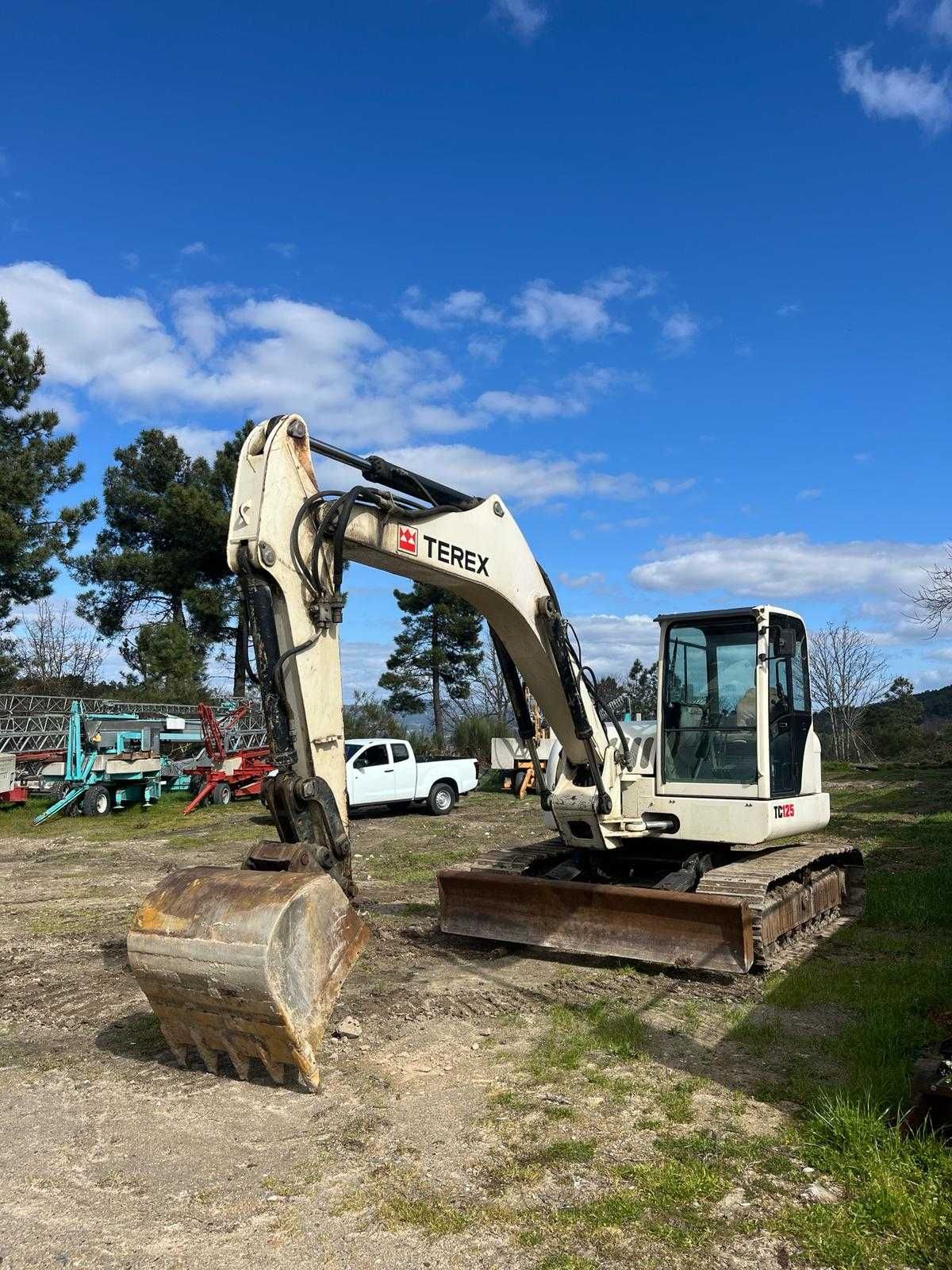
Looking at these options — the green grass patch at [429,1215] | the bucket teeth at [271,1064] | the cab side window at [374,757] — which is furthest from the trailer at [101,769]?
the green grass patch at [429,1215]

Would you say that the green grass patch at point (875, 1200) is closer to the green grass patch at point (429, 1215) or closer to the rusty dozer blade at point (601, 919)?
the green grass patch at point (429, 1215)

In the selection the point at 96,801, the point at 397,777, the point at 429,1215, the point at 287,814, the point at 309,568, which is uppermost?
the point at 309,568

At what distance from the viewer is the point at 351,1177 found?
415cm

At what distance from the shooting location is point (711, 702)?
321 inches

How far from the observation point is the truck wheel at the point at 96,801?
20.5 metres

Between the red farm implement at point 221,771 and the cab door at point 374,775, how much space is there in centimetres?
284

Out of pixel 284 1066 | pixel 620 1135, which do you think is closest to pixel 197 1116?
pixel 284 1066

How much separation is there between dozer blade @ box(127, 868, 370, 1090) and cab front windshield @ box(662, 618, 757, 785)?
3745mm

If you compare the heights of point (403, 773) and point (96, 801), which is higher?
point (403, 773)

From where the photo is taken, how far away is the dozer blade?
4734 mm

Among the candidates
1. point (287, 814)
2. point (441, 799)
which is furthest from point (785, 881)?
point (441, 799)

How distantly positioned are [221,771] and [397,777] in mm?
4603

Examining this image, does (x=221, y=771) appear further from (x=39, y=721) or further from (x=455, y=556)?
(x=455, y=556)

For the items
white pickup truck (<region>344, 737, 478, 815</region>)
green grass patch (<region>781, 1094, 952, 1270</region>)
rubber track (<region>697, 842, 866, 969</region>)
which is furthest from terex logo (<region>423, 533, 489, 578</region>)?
white pickup truck (<region>344, 737, 478, 815</region>)
